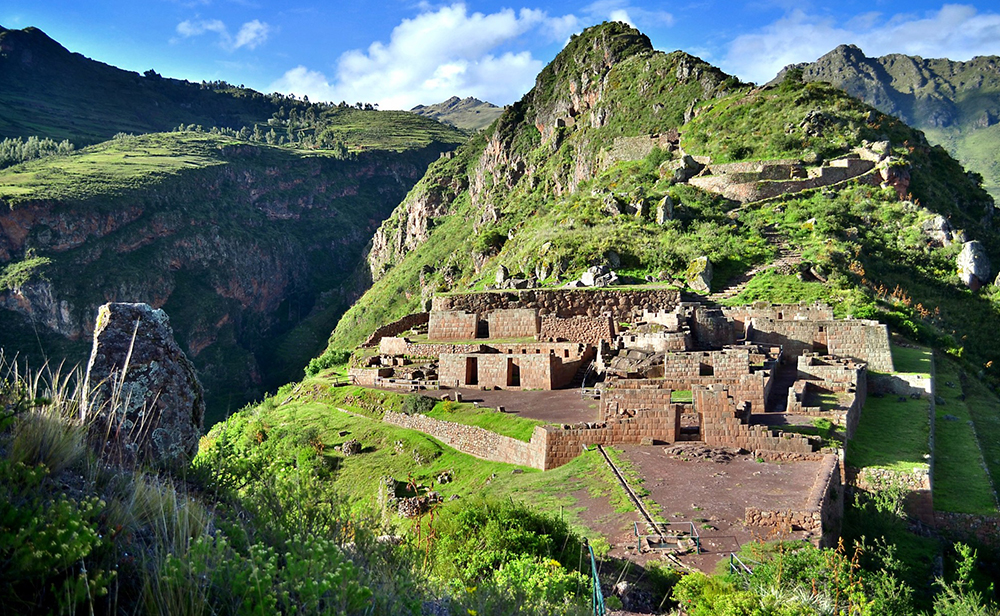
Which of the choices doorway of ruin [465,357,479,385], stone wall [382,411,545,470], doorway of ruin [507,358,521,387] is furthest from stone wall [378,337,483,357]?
stone wall [382,411,545,470]

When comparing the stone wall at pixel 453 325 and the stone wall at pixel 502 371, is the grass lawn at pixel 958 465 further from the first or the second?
the stone wall at pixel 453 325

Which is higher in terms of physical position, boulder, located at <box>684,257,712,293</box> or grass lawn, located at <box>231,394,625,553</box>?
boulder, located at <box>684,257,712,293</box>

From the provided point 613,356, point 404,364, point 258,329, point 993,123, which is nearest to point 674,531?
point 613,356

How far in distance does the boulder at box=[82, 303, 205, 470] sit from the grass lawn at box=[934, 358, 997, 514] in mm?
13235

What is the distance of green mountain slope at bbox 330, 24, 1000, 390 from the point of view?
30219 millimetres

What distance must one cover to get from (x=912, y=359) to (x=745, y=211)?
52.5 feet

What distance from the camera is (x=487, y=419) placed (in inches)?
790

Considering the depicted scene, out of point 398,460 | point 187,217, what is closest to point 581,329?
point 398,460

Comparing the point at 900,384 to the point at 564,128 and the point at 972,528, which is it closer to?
the point at 972,528

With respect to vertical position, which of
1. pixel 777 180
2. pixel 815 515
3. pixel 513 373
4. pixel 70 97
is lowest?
pixel 815 515

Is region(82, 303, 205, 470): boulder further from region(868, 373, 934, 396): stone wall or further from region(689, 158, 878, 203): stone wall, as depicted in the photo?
region(689, 158, 878, 203): stone wall

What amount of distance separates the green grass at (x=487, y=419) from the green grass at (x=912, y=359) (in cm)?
1214

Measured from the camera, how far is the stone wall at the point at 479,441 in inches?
663

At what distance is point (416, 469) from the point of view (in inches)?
767
